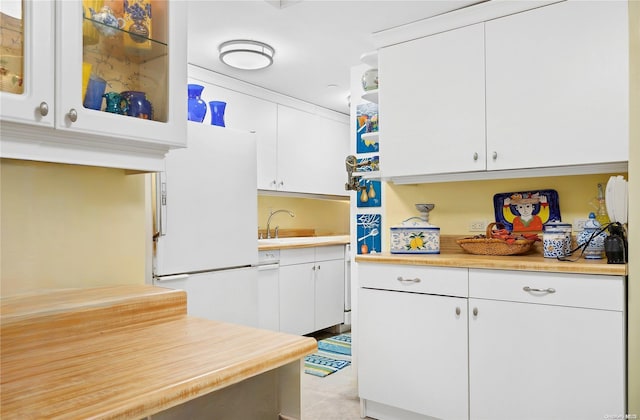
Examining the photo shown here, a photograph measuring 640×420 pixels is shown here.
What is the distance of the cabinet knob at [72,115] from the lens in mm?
1104

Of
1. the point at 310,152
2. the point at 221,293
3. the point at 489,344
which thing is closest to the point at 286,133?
the point at 310,152

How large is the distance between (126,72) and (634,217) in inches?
69.8

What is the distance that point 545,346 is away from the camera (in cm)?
202

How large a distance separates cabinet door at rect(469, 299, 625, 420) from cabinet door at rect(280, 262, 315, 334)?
1.88 meters

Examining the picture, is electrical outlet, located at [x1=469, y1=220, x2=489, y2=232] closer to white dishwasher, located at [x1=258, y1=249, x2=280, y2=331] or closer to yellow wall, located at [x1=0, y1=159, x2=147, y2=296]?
white dishwasher, located at [x1=258, y1=249, x2=280, y2=331]

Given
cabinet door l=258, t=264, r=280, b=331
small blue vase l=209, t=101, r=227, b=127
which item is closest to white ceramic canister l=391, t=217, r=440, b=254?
cabinet door l=258, t=264, r=280, b=331

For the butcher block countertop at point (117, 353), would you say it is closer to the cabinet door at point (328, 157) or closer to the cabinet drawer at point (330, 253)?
the cabinet drawer at point (330, 253)

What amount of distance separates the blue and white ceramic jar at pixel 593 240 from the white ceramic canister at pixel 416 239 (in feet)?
2.46

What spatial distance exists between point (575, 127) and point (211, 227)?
6.83ft

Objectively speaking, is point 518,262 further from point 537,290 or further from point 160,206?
point 160,206

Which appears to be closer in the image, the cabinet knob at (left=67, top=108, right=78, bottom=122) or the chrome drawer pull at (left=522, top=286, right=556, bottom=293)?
the cabinet knob at (left=67, top=108, right=78, bottom=122)

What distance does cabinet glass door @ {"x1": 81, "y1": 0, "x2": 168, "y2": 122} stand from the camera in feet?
3.90

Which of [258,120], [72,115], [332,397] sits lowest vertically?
[332,397]

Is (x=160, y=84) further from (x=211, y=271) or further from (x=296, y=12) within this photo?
(x=211, y=271)
